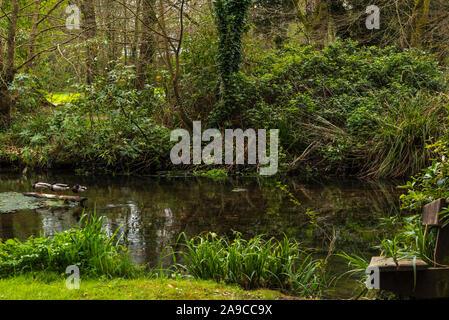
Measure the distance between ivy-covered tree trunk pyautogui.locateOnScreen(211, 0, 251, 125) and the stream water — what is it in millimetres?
2688

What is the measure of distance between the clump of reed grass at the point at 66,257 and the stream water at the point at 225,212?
1161 millimetres

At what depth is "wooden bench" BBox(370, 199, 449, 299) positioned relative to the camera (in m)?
3.98

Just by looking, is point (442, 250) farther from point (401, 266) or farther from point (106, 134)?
point (106, 134)

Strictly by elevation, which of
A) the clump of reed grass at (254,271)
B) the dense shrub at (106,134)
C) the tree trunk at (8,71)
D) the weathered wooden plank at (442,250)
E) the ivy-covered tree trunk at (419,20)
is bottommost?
the clump of reed grass at (254,271)

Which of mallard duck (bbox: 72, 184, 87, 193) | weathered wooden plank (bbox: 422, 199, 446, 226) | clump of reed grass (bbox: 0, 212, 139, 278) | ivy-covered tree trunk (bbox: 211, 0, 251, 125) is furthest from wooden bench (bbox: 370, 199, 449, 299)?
ivy-covered tree trunk (bbox: 211, 0, 251, 125)

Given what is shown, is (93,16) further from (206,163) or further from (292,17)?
(292,17)

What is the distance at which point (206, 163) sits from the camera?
14320mm

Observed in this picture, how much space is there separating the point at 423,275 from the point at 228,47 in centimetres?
1175

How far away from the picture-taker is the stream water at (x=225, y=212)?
7012 mm

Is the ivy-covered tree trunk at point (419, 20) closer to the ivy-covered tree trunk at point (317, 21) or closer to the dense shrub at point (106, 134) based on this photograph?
the ivy-covered tree trunk at point (317, 21)

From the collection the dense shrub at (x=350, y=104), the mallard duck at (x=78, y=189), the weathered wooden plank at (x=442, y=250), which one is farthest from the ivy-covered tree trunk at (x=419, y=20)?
the weathered wooden plank at (x=442, y=250)

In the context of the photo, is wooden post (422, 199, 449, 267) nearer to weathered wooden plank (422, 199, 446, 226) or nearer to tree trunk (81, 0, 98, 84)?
weathered wooden plank (422, 199, 446, 226)

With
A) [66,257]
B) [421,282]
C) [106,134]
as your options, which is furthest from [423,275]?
[106,134]
